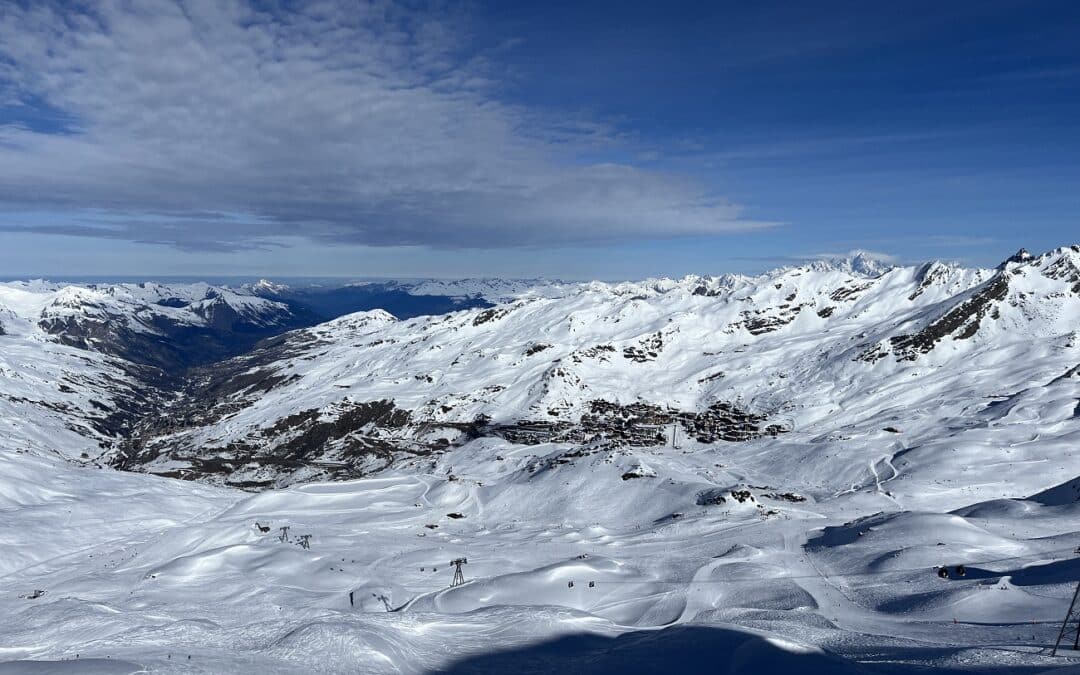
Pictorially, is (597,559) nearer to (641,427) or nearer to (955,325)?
(641,427)

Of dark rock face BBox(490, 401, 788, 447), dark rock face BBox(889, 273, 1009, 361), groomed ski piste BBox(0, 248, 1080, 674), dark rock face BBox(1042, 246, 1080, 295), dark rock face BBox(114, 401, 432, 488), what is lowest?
dark rock face BBox(114, 401, 432, 488)

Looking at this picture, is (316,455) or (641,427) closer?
(641,427)

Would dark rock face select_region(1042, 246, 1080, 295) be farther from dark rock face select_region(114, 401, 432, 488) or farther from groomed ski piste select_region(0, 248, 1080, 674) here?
dark rock face select_region(114, 401, 432, 488)

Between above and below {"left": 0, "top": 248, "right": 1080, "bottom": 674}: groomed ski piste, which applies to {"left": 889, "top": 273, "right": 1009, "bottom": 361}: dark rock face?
above

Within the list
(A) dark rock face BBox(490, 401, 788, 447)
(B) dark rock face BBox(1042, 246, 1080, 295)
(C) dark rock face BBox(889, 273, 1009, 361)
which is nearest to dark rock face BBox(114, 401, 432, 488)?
(A) dark rock face BBox(490, 401, 788, 447)

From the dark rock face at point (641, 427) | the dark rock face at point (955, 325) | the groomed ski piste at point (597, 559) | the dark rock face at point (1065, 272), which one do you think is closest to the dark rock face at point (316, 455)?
the dark rock face at point (641, 427)

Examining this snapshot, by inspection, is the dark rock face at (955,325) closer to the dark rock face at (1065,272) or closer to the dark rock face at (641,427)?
the dark rock face at (1065,272)

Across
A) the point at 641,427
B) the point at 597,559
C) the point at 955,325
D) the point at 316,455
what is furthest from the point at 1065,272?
the point at 316,455

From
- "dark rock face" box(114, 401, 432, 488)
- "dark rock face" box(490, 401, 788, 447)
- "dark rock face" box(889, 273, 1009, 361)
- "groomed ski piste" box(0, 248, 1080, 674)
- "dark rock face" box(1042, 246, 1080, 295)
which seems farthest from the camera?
"dark rock face" box(1042, 246, 1080, 295)

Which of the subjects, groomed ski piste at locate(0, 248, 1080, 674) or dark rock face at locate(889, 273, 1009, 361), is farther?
dark rock face at locate(889, 273, 1009, 361)

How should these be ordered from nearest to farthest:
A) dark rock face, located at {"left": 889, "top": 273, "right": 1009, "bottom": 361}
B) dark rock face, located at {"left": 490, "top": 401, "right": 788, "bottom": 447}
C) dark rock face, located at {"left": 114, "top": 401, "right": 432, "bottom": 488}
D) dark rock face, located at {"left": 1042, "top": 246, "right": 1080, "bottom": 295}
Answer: dark rock face, located at {"left": 490, "top": 401, "right": 788, "bottom": 447}, dark rock face, located at {"left": 114, "top": 401, "right": 432, "bottom": 488}, dark rock face, located at {"left": 889, "top": 273, "right": 1009, "bottom": 361}, dark rock face, located at {"left": 1042, "top": 246, "right": 1080, "bottom": 295}

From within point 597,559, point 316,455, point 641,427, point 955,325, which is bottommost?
point 316,455
